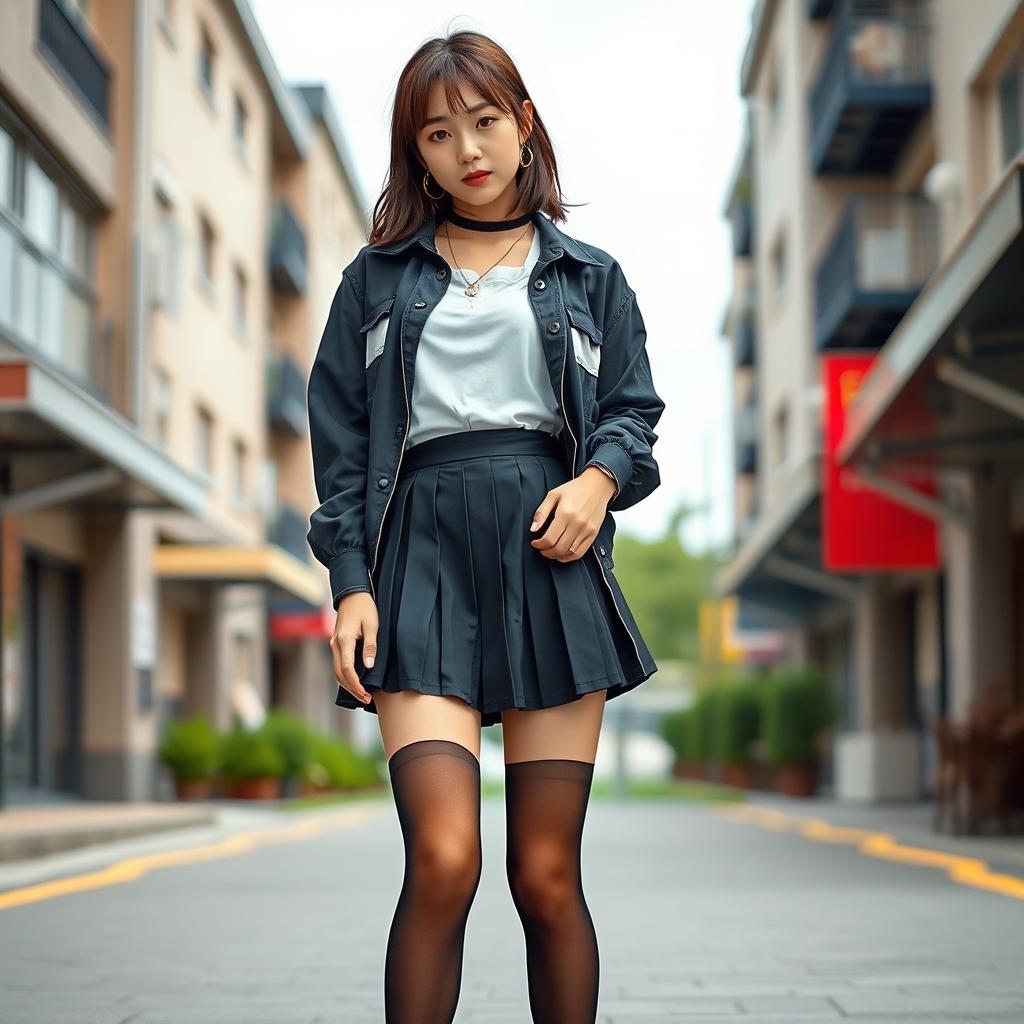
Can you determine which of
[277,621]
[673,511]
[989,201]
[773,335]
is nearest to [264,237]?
[277,621]

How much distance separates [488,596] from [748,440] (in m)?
35.2

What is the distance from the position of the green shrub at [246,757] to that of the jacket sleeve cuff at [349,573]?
20939 mm

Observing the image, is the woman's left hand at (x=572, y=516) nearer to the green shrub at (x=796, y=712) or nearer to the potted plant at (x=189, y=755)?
the potted plant at (x=189, y=755)

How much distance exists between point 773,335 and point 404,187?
29.1 meters

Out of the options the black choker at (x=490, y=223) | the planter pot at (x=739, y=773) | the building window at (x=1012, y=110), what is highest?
the building window at (x=1012, y=110)

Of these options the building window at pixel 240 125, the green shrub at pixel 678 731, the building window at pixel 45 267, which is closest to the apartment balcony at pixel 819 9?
the building window at pixel 240 125

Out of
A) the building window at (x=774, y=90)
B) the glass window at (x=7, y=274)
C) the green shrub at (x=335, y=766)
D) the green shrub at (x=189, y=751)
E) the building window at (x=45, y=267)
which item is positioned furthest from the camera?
the building window at (x=774, y=90)

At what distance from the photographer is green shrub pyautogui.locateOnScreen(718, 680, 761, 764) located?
3150cm

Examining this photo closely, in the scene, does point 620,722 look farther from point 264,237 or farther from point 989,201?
point 989,201

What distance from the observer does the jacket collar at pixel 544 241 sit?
3402 millimetres

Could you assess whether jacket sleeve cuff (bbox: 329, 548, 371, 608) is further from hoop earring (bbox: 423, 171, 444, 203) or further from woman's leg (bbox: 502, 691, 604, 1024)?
hoop earring (bbox: 423, 171, 444, 203)

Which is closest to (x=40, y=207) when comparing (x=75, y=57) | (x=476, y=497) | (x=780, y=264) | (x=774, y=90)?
(x=75, y=57)

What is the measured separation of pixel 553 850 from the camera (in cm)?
314

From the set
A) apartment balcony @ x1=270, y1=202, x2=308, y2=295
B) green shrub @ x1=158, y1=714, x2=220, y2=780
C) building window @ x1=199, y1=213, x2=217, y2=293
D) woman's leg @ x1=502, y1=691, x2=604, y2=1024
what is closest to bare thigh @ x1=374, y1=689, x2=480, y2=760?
woman's leg @ x1=502, y1=691, x2=604, y2=1024
